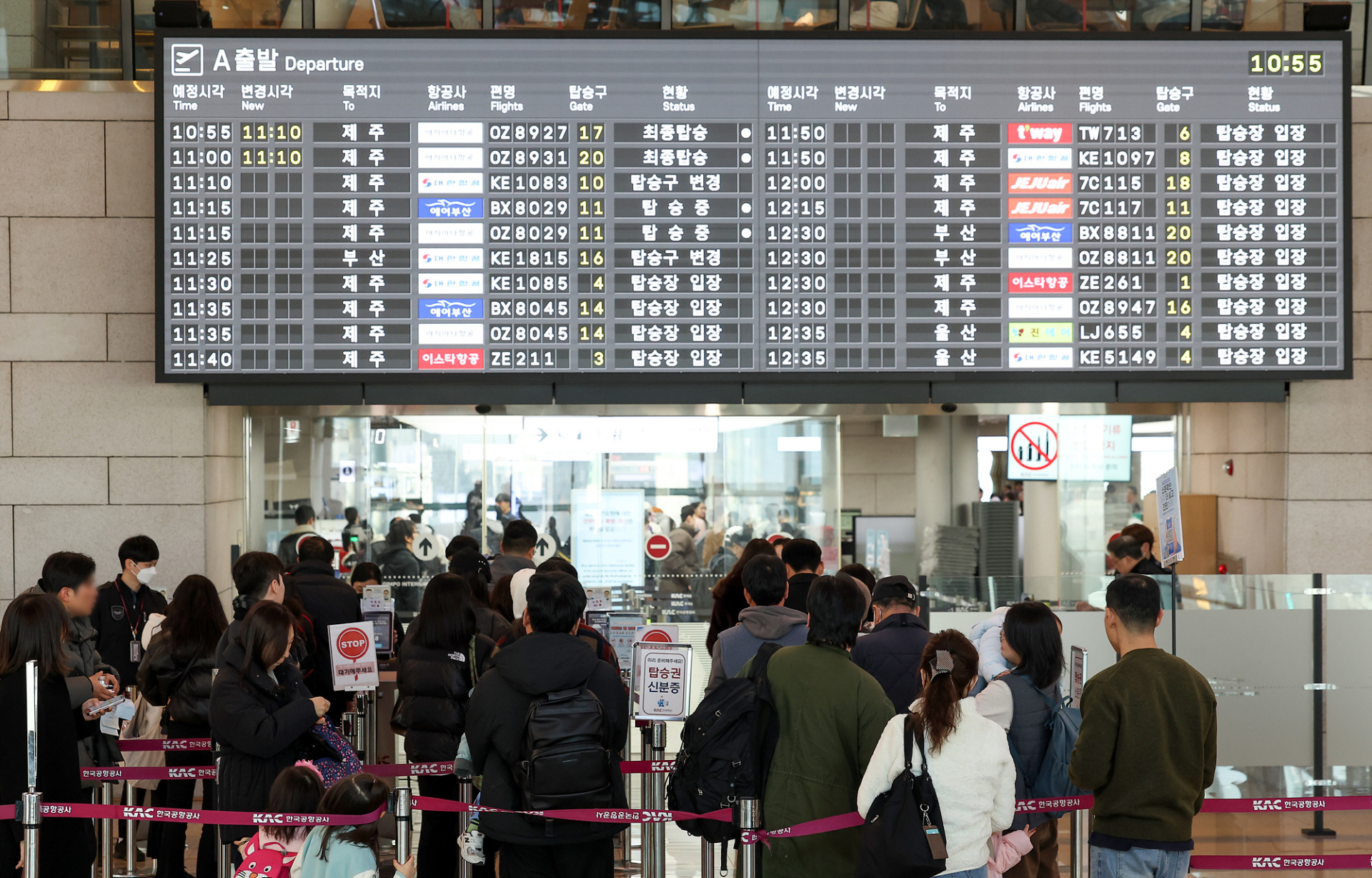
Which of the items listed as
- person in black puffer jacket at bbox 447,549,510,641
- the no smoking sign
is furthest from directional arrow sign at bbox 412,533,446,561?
the no smoking sign

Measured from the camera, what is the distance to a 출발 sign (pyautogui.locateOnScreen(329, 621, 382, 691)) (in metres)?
5.83

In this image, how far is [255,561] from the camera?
18.1 ft

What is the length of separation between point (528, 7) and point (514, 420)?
3.05 m

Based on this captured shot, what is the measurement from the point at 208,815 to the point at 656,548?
502 centimetres

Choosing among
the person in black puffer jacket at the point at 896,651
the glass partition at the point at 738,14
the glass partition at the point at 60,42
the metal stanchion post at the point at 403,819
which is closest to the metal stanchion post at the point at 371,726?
the metal stanchion post at the point at 403,819

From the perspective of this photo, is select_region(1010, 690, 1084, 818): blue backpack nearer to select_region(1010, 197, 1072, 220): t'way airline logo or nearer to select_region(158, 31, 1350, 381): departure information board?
select_region(158, 31, 1350, 381): departure information board

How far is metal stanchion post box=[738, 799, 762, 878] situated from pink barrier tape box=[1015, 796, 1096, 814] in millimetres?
958

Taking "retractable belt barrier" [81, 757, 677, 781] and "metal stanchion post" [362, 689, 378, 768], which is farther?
"metal stanchion post" [362, 689, 378, 768]

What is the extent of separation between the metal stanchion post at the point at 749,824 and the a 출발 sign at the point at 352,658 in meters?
2.22

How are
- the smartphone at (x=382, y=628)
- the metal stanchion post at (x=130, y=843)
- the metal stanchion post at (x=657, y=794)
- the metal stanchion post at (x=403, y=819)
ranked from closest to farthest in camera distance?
the metal stanchion post at (x=403, y=819) < the metal stanchion post at (x=657, y=794) < the metal stanchion post at (x=130, y=843) < the smartphone at (x=382, y=628)

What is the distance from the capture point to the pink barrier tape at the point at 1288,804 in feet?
15.7

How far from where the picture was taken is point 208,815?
4.60m

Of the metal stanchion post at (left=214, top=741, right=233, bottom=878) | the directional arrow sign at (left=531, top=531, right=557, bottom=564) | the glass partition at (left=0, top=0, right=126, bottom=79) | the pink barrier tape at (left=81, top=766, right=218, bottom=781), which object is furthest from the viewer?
the directional arrow sign at (left=531, top=531, right=557, bottom=564)

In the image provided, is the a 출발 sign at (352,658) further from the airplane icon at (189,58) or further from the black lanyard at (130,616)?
the airplane icon at (189,58)
